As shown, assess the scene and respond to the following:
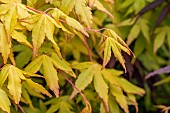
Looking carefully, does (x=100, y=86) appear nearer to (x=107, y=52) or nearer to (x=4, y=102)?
(x=107, y=52)

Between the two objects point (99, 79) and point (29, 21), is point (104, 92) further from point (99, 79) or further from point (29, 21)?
point (29, 21)

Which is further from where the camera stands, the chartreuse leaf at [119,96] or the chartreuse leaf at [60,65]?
the chartreuse leaf at [119,96]

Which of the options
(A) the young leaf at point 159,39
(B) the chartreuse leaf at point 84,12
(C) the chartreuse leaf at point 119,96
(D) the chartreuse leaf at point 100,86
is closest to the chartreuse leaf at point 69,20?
(B) the chartreuse leaf at point 84,12

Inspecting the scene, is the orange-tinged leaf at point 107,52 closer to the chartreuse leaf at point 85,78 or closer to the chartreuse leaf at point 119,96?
the chartreuse leaf at point 85,78

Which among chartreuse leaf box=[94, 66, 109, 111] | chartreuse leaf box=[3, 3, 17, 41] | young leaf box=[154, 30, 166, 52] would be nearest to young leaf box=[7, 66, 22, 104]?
chartreuse leaf box=[3, 3, 17, 41]

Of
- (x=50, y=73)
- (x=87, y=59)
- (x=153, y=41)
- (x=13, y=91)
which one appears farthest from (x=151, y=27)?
(x=13, y=91)

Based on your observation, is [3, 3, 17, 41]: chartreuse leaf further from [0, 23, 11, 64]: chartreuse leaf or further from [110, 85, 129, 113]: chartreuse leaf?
A: [110, 85, 129, 113]: chartreuse leaf
